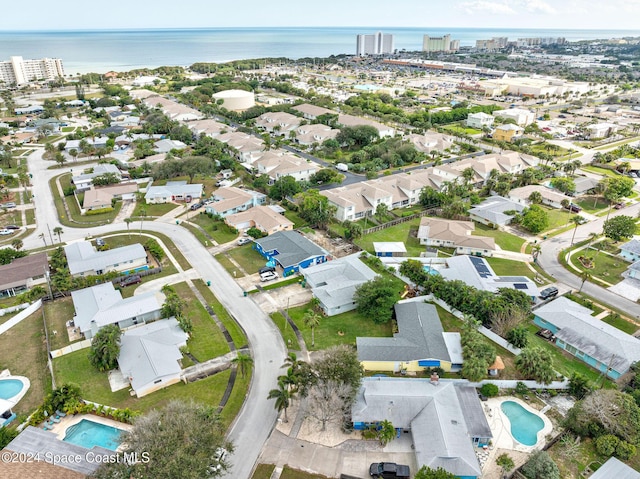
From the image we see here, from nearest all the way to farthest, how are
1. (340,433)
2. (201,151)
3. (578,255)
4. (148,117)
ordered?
1. (340,433)
2. (578,255)
3. (201,151)
4. (148,117)

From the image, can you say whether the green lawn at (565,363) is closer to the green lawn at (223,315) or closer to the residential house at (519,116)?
the green lawn at (223,315)

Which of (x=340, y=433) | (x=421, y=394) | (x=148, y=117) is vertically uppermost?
(x=148, y=117)

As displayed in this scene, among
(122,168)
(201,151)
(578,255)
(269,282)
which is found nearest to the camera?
(269,282)

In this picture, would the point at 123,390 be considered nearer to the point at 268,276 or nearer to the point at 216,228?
the point at 268,276

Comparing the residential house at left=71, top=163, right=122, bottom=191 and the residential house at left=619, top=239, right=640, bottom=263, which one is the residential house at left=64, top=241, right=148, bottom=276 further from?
the residential house at left=619, top=239, right=640, bottom=263

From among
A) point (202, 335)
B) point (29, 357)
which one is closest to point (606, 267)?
point (202, 335)

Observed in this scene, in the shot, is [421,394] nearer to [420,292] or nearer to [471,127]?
[420,292]

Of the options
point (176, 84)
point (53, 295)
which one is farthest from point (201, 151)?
point (176, 84)
